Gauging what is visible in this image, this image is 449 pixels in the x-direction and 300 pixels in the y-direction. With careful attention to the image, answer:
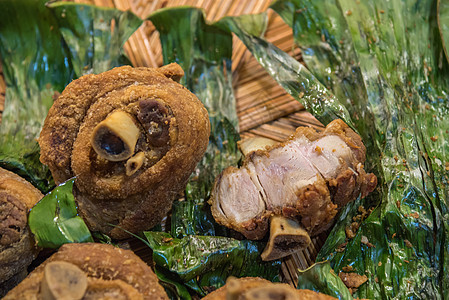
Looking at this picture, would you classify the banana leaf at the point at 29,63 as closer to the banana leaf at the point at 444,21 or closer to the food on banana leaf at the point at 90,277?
the food on banana leaf at the point at 90,277

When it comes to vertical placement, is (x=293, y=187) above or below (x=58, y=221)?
below

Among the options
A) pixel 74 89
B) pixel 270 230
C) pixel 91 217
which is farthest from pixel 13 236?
pixel 270 230

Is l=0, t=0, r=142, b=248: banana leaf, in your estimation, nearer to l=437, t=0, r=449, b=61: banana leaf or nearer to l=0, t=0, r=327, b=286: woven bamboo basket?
l=0, t=0, r=327, b=286: woven bamboo basket

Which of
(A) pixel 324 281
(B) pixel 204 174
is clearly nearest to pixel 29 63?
(B) pixel 204 174

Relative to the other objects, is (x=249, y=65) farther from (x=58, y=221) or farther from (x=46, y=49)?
(x=58, y=221)

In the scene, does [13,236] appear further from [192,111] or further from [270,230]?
[270,230]
